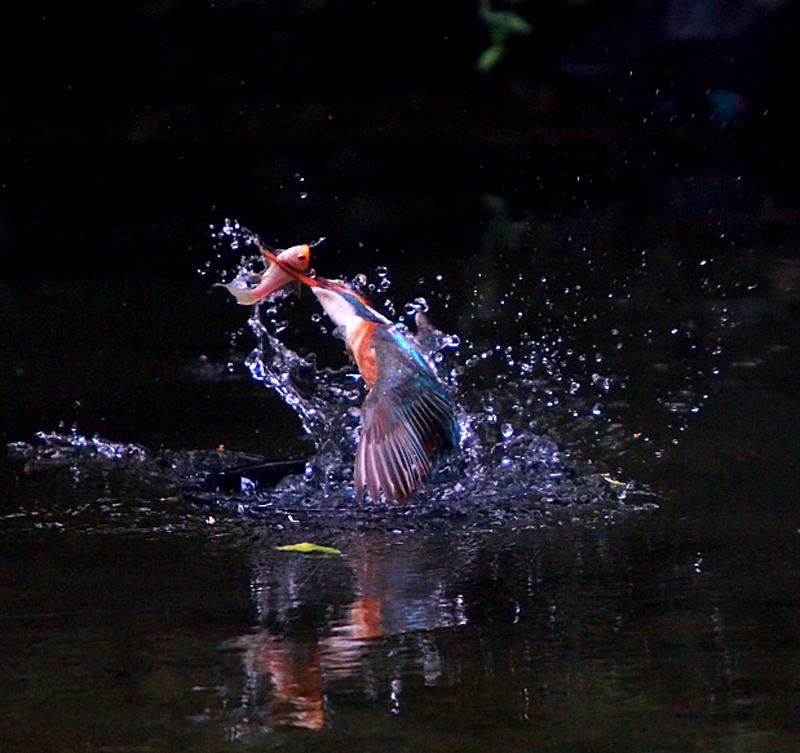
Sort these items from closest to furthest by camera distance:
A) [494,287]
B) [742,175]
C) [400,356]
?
[400,356] < [494,287] < [742,175]

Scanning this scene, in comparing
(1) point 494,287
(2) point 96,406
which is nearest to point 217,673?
(2) point 96,406

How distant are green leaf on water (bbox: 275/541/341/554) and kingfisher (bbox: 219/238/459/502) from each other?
183mm

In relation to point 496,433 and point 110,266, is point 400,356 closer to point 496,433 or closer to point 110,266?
point 496,433

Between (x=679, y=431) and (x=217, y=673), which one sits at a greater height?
(x=679, y=431)

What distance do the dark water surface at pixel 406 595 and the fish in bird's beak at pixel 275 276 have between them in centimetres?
65

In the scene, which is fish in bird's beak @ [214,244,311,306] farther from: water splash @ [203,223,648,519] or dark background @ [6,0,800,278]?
dark background @ [6,0,800,278]

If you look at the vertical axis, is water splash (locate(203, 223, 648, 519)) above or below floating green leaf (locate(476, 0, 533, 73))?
below

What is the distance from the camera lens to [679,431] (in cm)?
557

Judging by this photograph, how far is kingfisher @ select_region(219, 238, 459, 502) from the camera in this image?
442 cm

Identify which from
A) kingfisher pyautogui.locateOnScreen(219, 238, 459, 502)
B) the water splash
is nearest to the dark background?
the water splash

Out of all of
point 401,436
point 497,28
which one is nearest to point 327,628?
point 401,436

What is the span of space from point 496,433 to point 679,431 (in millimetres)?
639

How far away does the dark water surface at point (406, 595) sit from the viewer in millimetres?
3082

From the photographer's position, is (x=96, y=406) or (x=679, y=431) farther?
(x=96, y=406)
